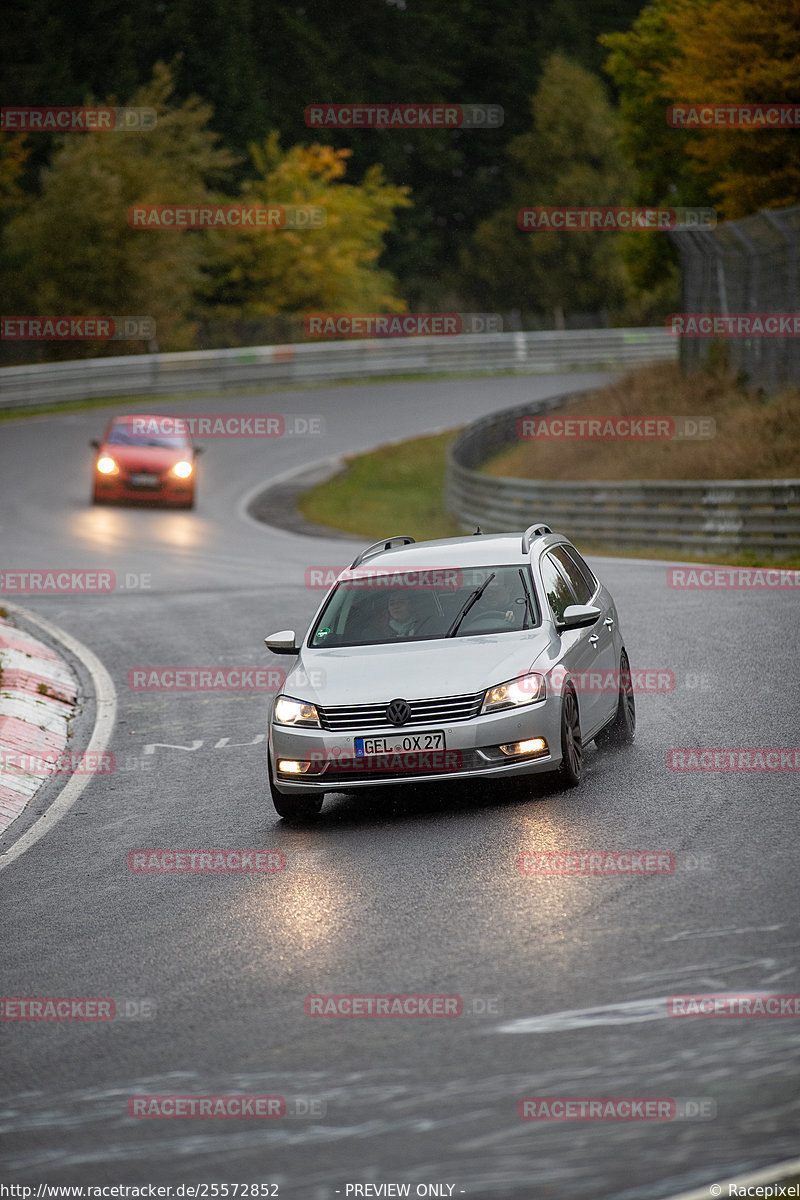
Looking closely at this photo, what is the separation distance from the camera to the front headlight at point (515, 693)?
9453 millimetres

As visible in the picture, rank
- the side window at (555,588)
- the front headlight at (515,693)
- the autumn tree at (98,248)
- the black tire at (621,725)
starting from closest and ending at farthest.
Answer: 1. the front headlight at (515,693)
2. the side window at (555,588)
3. the black tire at (621,725)
4. the autumn tree at (98,248)

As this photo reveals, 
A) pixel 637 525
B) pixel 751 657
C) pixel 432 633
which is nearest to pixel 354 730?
pixel 432 633

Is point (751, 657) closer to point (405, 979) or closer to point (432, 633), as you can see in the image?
point (432, 633)

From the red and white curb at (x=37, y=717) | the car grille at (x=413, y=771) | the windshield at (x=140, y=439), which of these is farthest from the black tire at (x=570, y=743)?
the windshield at (x=140, y=439)

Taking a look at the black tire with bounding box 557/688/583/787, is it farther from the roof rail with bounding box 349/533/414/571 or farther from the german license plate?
the roof rail with bounding box 349/533/414/571

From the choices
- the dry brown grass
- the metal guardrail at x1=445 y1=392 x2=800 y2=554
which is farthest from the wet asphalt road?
the dry brown grass

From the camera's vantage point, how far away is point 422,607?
10555mm

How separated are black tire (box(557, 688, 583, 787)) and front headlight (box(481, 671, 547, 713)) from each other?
0.22m

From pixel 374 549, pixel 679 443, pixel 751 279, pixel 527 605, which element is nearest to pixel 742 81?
pixel 751 279

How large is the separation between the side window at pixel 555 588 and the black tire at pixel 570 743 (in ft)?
2.62

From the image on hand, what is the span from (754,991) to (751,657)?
799 centimetres

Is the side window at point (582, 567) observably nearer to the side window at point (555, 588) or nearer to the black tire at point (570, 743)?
the side window at point (555, 588)

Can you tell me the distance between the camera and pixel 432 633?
10289mm

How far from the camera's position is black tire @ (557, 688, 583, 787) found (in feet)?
31.7
